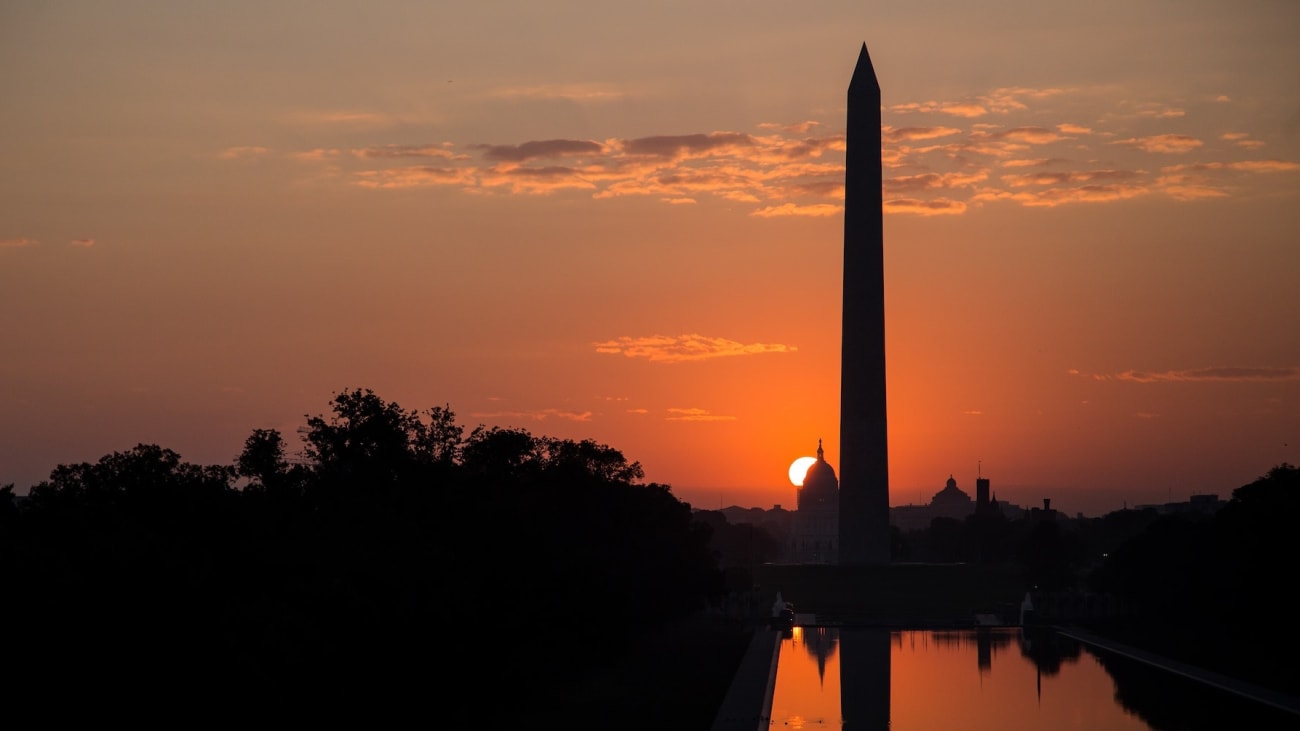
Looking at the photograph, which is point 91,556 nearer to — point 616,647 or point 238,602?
point 238,602

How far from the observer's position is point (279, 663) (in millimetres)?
29859

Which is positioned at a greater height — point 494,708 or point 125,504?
point 125,504

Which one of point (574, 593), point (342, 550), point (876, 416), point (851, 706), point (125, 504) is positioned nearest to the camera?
point (342, 550)

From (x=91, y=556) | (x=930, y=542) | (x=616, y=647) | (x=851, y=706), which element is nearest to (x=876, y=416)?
(x=616, y=647)

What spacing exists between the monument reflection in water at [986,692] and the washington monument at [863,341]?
27147mm

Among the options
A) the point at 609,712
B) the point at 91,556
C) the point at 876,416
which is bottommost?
the point at 609,712

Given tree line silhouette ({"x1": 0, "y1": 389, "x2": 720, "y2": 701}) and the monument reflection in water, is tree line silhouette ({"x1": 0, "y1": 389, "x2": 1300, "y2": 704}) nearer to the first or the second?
tree line silhouette ({"x1": 0, "y1": 389, "x2": 720, "y2": 701})

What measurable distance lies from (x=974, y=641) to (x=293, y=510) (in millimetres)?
33526

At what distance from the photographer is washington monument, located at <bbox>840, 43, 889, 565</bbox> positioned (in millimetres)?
86312

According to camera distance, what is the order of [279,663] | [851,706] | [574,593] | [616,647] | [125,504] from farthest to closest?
1. [616,647]
2. [574,593]
3. [851,706]
4. [125,504]
5. [279,663]

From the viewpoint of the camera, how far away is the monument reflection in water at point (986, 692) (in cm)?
3762

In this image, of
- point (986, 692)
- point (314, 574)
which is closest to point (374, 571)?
point (314, 574)

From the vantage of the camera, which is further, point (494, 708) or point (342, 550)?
point (494, 708)

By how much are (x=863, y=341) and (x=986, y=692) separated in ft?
148
